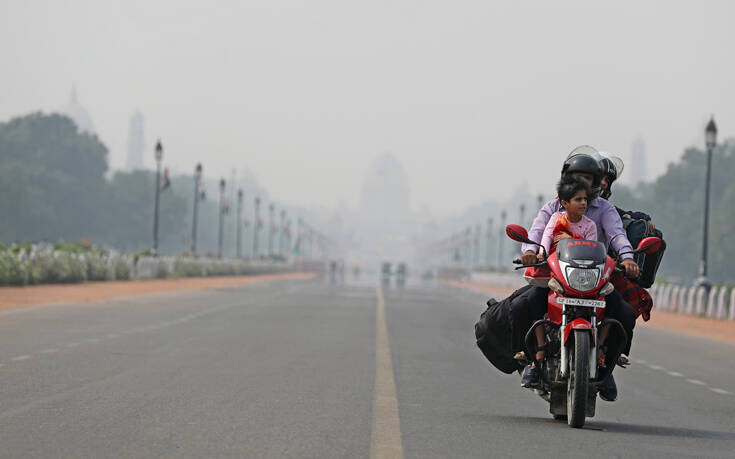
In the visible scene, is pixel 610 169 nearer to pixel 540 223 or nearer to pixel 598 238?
pixel 598 238

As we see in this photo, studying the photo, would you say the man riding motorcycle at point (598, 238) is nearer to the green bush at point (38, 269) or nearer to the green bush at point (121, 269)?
the green bush at point (38, 269)

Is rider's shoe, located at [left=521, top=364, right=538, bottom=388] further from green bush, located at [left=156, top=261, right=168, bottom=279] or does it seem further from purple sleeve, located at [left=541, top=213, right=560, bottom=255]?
green bush, located at [left=156, top=261, right=168, bottom=279]

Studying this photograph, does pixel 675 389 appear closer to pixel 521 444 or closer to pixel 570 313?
pixel 570 313

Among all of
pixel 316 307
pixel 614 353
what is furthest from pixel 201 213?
pixel 614 353

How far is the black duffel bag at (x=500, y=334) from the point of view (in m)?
9.00

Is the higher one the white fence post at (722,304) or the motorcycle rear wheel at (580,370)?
the motorcycle rear wheel at (580,370)

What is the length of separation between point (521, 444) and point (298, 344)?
916cm

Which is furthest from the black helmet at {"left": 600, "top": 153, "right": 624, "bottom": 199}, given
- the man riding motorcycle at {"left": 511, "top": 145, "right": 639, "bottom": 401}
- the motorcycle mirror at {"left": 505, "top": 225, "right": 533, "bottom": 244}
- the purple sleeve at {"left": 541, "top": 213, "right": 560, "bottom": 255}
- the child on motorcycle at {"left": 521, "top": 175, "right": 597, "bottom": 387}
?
the motorcycle mirror at {"left": 505, "top": 225, "right": 533, "bottom": 244}

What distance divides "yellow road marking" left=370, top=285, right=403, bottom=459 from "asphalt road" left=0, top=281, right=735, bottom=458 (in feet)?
0.06

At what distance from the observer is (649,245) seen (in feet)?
29.0

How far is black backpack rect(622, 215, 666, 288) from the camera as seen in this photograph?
356 inches

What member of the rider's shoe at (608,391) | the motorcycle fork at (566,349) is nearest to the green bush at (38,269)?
the rider's shoe at (608,391)

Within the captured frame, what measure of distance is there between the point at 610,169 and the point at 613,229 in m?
0.54

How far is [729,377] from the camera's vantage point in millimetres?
14859
